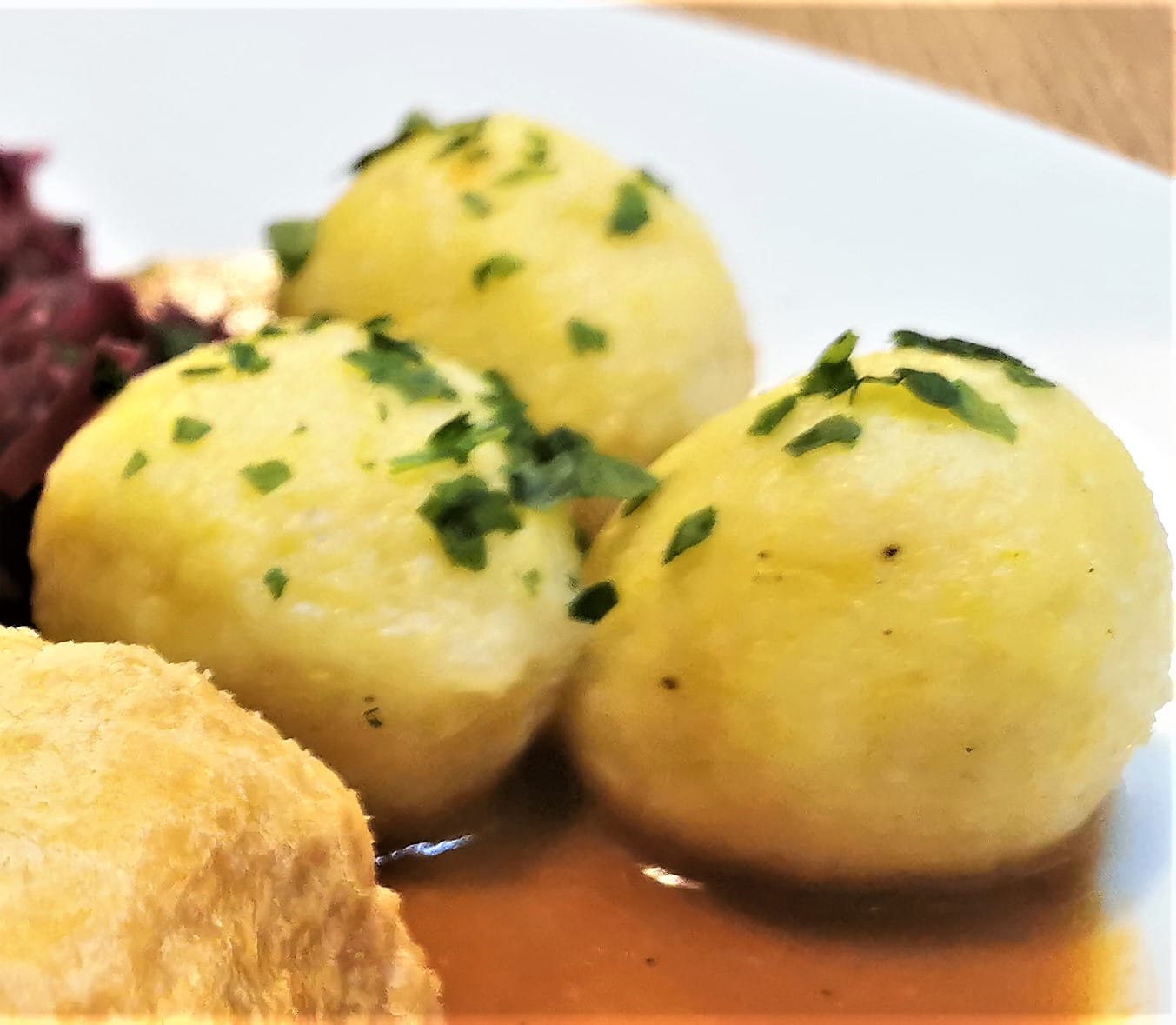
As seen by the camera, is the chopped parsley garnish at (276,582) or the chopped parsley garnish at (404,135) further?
the chopped parsley garnish at (404,135)

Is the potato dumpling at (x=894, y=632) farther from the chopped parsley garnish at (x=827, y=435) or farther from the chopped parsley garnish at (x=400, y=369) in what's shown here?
the chopped parsley garnish at (x=400, y=369)

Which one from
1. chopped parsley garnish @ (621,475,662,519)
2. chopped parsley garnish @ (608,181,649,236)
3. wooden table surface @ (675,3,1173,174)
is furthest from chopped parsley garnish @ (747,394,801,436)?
wooden table surface @ (675,3,1173,174)

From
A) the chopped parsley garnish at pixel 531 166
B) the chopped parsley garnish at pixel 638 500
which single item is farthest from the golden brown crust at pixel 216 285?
the chopped parsley garnish at pixel 638 500

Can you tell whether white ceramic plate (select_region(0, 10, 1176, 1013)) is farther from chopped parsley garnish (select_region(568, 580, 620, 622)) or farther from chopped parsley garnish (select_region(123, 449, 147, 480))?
chopped parsley garnish (select_region(123, 449, 147, 480))

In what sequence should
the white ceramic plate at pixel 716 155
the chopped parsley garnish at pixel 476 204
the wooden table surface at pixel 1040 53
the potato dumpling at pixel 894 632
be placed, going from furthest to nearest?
the wooden table surface at pixel 1040 53, the white ceramic plate at pixel 716 155, the chopped parsley garnish at pixel 476 204, the potato dumpling at pixel 894 632

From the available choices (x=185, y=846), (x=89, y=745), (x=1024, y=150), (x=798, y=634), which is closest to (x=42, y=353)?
(x=89, y=745)

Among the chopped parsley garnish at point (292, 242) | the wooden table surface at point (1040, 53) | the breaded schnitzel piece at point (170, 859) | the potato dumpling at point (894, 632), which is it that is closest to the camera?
the breaded schnitzel piece at point (170, 859)

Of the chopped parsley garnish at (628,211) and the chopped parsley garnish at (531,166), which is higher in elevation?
the chopped parsley garnish at (531,166)

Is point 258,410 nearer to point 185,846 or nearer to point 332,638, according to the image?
point 332,638
